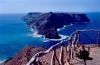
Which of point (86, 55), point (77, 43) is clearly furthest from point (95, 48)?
point (86, 55)

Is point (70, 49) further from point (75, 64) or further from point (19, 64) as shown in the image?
point (19, 64)

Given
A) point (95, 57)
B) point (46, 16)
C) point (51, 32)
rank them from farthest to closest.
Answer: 1. point (46, 16)
2. point (51, 32)
3. point (95, 57)

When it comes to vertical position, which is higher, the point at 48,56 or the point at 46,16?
the point at 48,56

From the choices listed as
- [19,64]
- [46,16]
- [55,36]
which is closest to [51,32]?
[55,36]

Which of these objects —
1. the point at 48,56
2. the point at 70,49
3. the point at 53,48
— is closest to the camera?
the point at 53,48

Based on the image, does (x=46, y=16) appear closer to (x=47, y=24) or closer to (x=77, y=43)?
A: (x=47, y=24)

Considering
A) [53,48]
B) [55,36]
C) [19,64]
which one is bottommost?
[55,36]

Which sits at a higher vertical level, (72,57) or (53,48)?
(53,48)

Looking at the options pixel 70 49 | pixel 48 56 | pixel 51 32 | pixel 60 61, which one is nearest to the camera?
pixel 60 61

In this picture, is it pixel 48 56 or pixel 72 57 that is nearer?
pixel 72 57
